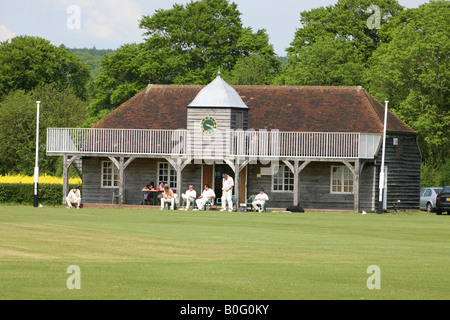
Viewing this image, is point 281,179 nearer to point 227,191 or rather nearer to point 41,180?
point 227,191

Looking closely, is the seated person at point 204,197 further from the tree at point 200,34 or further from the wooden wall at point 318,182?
the tree at point 200,34

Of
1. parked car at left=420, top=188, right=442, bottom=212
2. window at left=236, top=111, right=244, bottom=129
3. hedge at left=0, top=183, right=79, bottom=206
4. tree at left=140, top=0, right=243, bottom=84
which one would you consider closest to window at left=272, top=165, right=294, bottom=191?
window at left=236, top=111, right=244, bottom=129

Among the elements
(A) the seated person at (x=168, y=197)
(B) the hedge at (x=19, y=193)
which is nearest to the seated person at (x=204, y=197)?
(A) the seated person at (x=168, y=197)

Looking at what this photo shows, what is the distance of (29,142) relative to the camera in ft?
252

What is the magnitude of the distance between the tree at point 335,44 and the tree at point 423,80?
3.10m

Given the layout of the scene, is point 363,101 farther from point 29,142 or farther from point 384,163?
point 29,142

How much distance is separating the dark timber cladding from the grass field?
1539 centimetres

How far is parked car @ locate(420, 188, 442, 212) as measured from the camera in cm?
5184

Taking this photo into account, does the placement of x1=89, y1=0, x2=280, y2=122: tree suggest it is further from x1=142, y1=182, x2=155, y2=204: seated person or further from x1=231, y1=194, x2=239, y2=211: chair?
x1=231, y1=194, x2=239, y2=211: chair

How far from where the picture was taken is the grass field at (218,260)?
15047 mm

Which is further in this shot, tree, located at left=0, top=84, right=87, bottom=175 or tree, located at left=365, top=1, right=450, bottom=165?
tree, located at left=0, top=84, right=87, bottom=175

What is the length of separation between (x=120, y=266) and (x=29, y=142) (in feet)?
198
